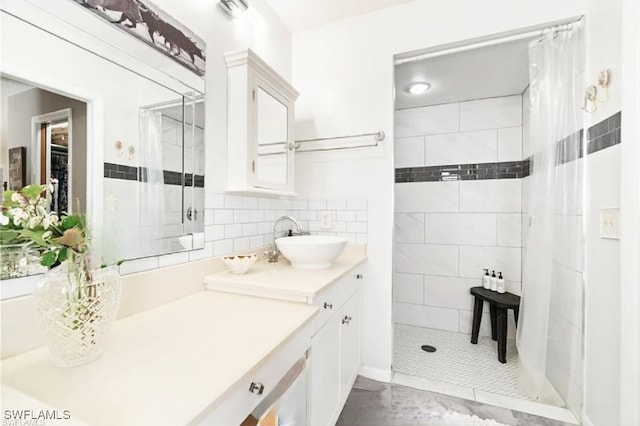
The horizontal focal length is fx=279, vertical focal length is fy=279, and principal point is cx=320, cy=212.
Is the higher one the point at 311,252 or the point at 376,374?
the point at 311,252

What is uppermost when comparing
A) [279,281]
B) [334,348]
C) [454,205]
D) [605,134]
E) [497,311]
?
[605,134]

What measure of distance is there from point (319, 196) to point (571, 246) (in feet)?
4.89

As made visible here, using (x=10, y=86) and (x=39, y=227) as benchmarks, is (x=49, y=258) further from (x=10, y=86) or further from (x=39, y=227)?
(x=10, y=86)

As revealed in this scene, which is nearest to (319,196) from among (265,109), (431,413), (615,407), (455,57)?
(265,109)

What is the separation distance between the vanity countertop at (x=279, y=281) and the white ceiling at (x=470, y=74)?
157 centimetres

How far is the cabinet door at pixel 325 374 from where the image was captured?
1079 millimetres

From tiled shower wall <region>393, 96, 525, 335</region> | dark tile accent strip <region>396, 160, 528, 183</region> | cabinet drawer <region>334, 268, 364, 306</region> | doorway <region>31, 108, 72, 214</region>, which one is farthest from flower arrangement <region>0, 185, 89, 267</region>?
dark tile accent strip <region>396, 160, 528, 183</region>

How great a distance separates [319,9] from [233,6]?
0.65 m

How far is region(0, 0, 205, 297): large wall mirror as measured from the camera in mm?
740

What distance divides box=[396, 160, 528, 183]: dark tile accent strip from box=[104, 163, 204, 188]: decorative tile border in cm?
211

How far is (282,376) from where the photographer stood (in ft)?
2.73

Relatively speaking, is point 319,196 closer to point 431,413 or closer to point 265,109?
point 265,109

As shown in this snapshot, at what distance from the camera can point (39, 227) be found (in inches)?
25.1

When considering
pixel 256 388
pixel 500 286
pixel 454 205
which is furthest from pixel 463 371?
pixel 256 388
